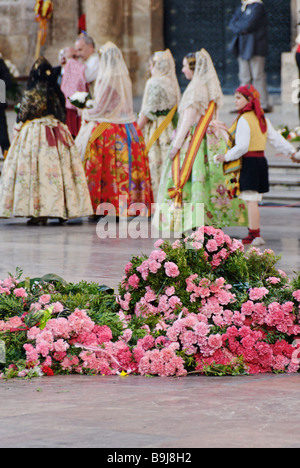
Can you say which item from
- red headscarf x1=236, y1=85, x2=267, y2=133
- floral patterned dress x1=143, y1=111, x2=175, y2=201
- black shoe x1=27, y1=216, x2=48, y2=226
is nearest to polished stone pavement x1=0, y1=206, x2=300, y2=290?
black shoe x1=27, y1=216, x2=48, y2=226

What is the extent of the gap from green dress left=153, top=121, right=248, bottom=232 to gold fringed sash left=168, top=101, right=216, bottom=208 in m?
0.04

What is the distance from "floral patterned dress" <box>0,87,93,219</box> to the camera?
12398 mm

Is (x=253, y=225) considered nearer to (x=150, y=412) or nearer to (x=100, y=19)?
(x=150, y=412)

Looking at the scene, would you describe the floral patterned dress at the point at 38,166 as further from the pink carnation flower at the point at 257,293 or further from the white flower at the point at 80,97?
the pink carnation flower at the point at 257,293

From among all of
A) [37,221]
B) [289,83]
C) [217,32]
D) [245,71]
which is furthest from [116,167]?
[217,32]

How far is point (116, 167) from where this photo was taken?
13.1 metres

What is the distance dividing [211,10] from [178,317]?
18419mm

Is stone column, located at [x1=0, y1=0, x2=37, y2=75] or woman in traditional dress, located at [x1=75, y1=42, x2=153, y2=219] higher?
stone column, located at [x1=0, y1=0, x2=37, y2=75]

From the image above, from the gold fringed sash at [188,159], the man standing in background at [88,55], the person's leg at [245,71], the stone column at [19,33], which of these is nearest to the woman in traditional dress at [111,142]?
the man standing in background at [88,55]

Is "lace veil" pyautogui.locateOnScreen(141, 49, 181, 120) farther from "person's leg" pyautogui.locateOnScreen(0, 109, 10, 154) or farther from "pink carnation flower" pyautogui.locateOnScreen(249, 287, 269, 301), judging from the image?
"pink carnation flower" pyautogui.locateOnScreen(249, 287, 269, 301)

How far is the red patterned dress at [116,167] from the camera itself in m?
13.0
